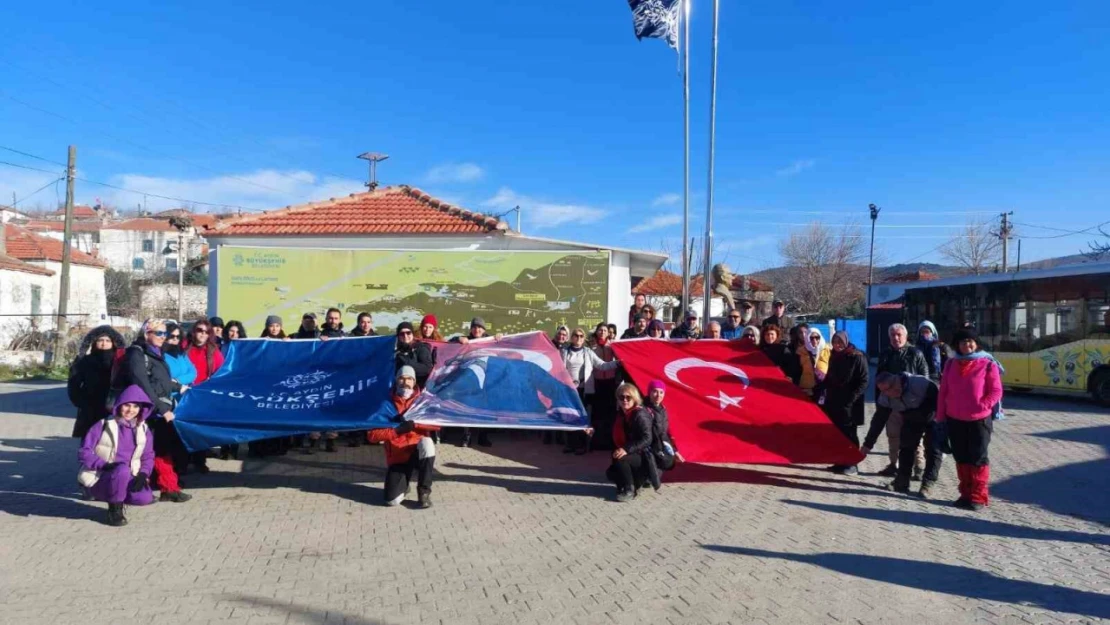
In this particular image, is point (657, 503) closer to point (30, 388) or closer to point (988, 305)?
point (988, 305)

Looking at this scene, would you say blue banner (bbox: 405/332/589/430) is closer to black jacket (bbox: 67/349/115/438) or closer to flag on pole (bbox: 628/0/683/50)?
black jacket (bbox: 67/349/115/438)

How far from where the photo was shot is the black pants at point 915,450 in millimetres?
7641

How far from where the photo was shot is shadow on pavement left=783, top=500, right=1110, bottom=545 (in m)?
6.28

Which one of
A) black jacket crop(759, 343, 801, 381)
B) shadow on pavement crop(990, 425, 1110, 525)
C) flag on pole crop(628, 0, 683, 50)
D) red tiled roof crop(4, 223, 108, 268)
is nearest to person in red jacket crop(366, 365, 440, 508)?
black jacket crop(759, 343, 801, 381)

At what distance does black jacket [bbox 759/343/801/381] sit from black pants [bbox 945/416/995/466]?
6.41 ft

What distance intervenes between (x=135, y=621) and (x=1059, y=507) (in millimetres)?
8273

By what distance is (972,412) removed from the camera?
709 centimetres

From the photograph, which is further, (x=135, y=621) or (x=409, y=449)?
(x=409, y=449)

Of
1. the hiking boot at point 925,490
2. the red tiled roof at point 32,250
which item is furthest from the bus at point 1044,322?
the red tiled roof at point 32,250

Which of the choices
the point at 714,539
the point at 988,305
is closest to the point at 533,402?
the point at 714,539

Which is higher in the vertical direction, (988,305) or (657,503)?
(988,305)

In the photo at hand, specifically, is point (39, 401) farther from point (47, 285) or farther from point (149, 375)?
point (47, 285)

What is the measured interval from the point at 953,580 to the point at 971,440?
2376mm

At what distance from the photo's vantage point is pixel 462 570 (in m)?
5.39
